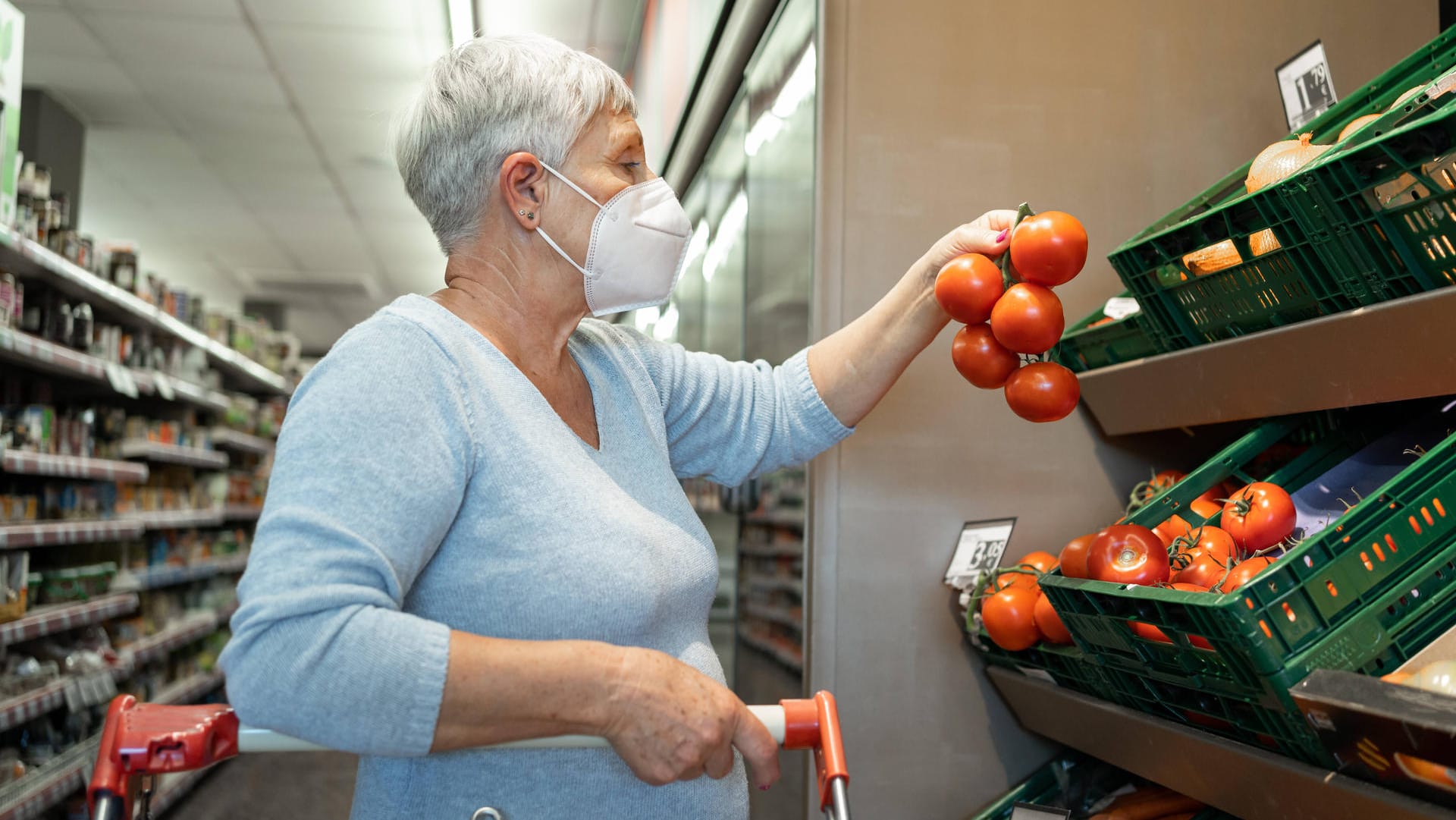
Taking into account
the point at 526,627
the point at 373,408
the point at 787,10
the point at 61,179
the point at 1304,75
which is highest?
the point at 61,179

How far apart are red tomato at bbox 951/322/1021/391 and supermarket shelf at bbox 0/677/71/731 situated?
3669mm

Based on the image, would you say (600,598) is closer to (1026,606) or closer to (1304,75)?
(1026,606)

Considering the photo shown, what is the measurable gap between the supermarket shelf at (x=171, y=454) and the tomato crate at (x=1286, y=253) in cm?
486

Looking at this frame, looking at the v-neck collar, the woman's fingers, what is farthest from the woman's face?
the woman's fingers

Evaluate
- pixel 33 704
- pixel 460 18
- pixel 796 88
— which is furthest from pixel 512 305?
pixel 460 18

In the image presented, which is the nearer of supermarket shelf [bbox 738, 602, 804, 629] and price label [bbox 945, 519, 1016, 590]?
price label [bbox 945, 519, 1016, 590]

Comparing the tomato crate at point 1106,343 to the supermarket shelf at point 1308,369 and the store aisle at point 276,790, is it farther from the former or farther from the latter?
the store aisle at point 276,790

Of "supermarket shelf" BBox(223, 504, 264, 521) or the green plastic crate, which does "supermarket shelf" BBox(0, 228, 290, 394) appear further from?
the green plastic crate

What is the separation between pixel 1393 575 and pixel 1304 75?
134 cm

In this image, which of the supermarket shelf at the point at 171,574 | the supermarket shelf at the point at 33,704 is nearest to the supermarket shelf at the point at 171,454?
the supermarket shelf at the point at 171,574

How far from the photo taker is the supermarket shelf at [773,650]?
101 inches

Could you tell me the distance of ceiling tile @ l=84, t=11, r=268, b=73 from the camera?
5363 millimetres

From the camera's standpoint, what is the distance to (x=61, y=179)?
6.52m

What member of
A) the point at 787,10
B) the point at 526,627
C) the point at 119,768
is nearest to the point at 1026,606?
the point at 526,627
